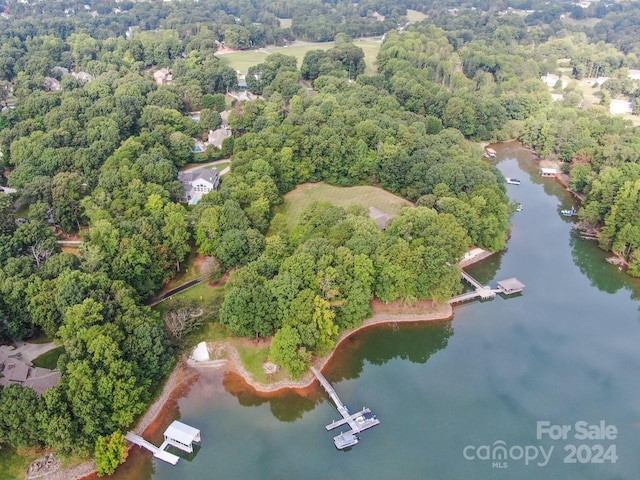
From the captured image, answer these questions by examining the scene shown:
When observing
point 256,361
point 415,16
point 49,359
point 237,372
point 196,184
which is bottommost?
point 237,372

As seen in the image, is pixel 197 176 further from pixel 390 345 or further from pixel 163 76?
pixel 163 76

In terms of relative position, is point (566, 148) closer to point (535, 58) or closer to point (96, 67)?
point (535, 58)

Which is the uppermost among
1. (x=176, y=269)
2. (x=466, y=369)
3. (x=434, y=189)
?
(x=434, y=189)

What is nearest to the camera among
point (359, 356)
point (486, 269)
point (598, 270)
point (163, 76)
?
point (359, 356)

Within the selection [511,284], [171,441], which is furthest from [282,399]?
[511,284]

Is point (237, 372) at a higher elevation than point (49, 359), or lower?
lower

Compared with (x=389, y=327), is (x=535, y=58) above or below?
above

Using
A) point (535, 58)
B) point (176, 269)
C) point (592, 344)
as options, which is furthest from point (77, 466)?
point (535, 58)

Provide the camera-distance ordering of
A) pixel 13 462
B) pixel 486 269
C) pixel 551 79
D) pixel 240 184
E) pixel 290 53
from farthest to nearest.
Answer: pixel 290 53
pixel 551 79
pixel 240 184
pixel 486 269
pixel 13 462
